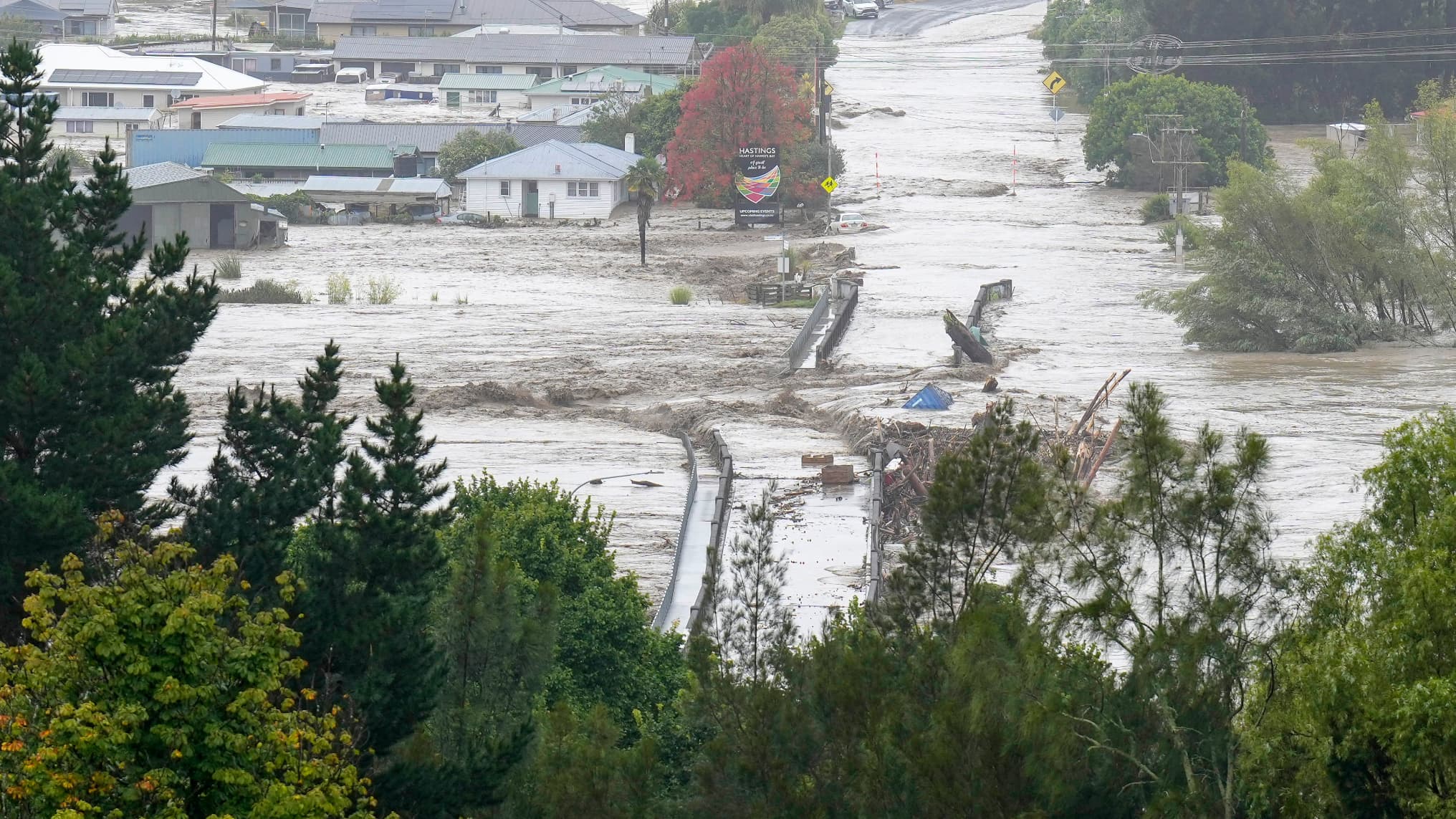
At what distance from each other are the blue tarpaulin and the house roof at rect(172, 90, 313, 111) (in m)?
65.9

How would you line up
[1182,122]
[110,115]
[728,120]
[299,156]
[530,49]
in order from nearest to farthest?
1. [1182,122]
2. [728,120]
3. [299,156]
4. [110,115]
5. [530,49]

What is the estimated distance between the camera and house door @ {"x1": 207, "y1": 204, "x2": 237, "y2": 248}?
73812 millimetres

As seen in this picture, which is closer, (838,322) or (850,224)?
(838,322)

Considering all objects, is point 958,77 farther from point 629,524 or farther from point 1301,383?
point 629,524

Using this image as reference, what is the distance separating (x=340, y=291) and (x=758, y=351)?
16.7 m

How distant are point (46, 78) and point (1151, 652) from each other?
10140cm

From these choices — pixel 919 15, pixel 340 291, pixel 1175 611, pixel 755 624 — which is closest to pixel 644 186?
pixel 340 291

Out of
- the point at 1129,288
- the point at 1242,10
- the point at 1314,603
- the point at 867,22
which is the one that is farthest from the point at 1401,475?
the point at 867,22

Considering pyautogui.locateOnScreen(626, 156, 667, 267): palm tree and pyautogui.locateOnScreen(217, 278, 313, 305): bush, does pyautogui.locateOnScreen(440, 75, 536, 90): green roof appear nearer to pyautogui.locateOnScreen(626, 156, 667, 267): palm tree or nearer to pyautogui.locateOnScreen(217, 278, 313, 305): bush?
pyautogui.locateOnScreen(626, 156, 667, 267): palm tree

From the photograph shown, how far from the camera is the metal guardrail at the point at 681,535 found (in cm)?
2558

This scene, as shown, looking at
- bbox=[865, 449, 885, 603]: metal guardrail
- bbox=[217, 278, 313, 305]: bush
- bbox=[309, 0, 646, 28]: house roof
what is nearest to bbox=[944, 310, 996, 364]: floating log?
bbox=[865, 449, 885, 603]: metal guardrail

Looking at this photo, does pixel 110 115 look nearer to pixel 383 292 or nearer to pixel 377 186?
pixel 377 186

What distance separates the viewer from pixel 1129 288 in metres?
62.8

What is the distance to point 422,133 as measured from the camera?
91562 mm
